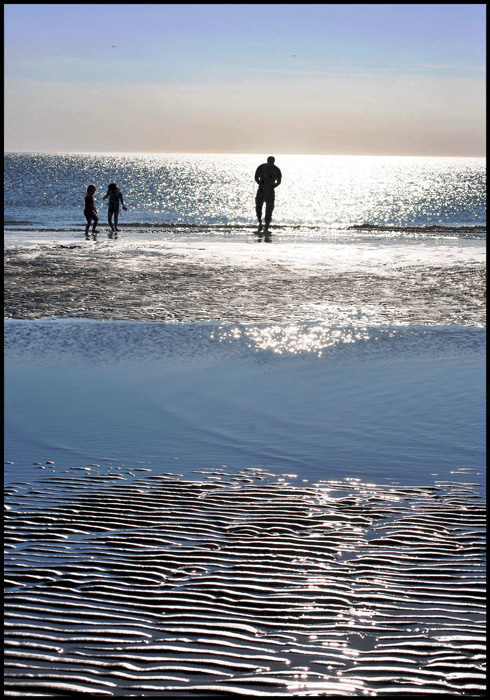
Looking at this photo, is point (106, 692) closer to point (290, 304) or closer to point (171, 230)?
point (290, 304)

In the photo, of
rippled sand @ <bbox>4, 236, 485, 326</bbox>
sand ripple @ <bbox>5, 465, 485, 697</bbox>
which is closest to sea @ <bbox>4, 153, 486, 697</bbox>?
sand ripple @ <bbox>5, 465, 485, 697</bbox>

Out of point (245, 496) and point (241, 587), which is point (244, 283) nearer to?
point (245, 496)

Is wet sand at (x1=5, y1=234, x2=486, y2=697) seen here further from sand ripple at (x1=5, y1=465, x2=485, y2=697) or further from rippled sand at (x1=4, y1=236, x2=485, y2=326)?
rippled sand at (x1=4, y1=236, x2=485, y2=326)

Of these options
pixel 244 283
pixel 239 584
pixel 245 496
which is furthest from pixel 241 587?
pixel 244 283

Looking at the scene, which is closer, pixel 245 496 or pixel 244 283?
pixel 245 496

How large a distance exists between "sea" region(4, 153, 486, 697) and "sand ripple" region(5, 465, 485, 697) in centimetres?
1

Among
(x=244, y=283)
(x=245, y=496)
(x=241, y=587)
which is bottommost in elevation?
(x=241, y=587)

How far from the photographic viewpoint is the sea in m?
3.14

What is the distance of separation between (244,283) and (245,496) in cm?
931

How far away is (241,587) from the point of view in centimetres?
372

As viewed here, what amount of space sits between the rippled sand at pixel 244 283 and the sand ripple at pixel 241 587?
19.6ft

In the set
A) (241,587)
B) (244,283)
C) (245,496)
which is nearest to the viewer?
A: (241,587)

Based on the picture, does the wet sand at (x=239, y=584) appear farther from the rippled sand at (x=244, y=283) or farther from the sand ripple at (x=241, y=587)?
the rippled sand at (x=244, y=283)

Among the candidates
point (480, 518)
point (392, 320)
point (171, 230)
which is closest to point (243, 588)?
point (480, 518)
